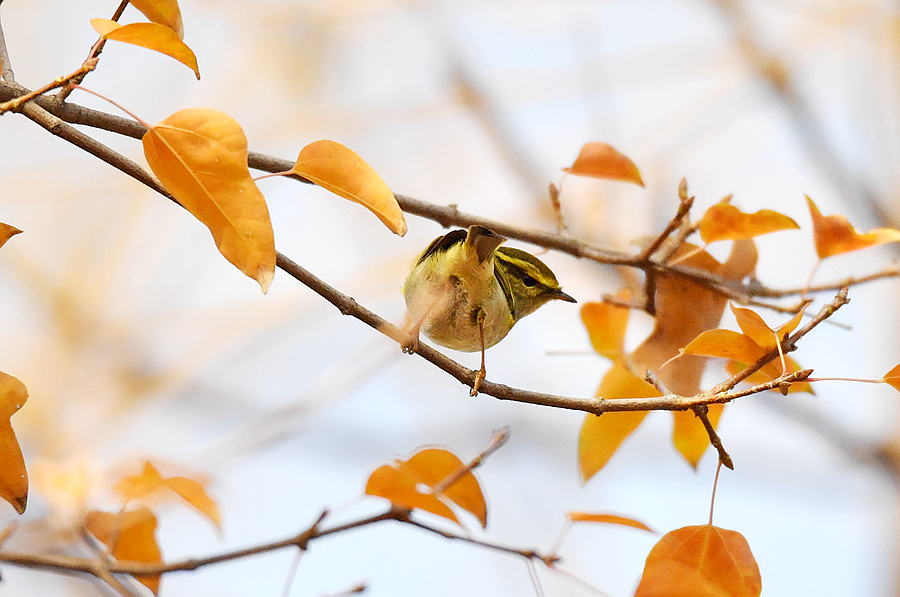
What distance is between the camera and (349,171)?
4.14 feet

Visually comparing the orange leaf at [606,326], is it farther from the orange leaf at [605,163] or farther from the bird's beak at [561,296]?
the bird's beak at [561,296]

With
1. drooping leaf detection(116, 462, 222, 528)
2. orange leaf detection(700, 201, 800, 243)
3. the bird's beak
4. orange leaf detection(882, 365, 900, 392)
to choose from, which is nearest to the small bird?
the bird's beak

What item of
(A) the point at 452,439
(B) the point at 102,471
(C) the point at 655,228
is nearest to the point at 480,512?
(B) the point at 102,471

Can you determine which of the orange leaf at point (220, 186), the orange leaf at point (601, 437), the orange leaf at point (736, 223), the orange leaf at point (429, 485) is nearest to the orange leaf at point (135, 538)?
the orange leaf at point (429, 485)

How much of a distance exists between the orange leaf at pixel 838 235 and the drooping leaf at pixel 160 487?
58.3 inches

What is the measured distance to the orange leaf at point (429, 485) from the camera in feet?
4.65

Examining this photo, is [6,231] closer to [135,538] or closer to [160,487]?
[160,487]

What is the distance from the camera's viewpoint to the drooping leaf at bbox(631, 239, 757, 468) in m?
1.73

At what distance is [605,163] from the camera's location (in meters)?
1.91

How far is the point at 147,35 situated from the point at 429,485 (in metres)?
0.96

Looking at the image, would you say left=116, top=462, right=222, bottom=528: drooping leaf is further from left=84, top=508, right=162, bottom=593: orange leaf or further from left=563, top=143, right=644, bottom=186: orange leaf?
left=563, top=143, right=644, bottom=186: orange leaf

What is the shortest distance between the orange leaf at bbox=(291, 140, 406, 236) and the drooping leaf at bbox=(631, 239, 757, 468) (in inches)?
31.6

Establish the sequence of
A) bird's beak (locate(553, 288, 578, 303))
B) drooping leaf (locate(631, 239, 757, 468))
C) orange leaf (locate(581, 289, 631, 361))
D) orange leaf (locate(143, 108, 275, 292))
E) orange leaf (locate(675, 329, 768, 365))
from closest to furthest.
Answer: orange leaf (locate(143, 108, 275, 292)), orange leaf (locate(675, 329, 768, 365)), drooping leaf (locate(631, 239, 757, 468)), orange leaf (locate(581, 289, 631, 361)), bird's beak (locate(553, 288, 578, 303))

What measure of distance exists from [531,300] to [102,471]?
4.58 ft
